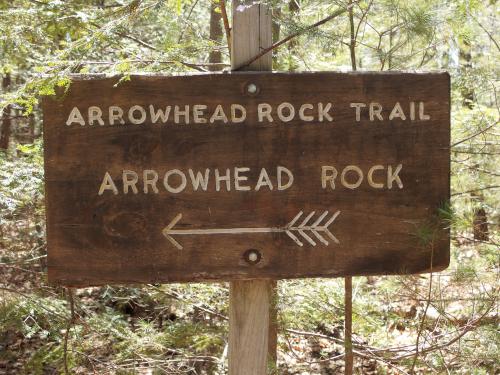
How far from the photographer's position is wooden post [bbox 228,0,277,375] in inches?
81.2

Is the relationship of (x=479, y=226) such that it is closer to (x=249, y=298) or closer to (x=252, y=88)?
(x=249, y=298)

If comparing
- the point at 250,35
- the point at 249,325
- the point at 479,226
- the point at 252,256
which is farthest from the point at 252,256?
the point at 479,226

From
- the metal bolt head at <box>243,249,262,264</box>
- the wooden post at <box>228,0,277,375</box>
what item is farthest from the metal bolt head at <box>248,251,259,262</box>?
the wooden post at <box>228,0,277,375</box>

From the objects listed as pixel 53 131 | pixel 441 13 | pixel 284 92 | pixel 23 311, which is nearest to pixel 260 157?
pixel 284 92

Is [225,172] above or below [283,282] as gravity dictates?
above

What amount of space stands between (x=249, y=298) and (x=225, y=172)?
506 mm

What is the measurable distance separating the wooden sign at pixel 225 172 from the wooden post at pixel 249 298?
13 cm

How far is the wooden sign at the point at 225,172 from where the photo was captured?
1.93 meters

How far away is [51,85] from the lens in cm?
194

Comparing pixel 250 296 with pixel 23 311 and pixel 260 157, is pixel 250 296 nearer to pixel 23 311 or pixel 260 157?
pixel 260 157

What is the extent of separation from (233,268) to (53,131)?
812 mm

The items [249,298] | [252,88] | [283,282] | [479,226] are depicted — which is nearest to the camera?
[252,88]

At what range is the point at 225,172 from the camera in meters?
1.94

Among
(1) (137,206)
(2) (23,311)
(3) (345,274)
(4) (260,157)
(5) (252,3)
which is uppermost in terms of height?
(5) (252,3)
